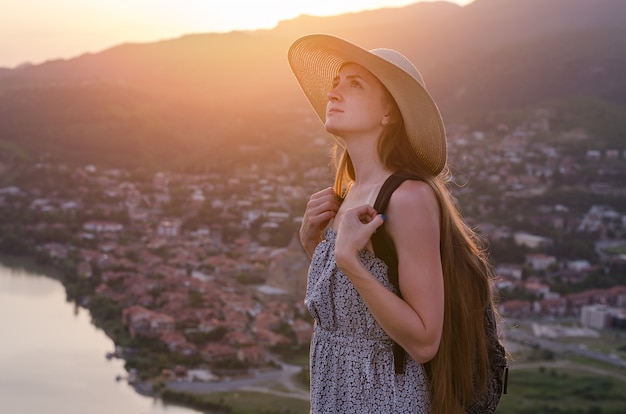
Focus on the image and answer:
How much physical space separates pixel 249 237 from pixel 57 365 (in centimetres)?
934

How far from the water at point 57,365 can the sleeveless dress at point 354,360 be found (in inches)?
310

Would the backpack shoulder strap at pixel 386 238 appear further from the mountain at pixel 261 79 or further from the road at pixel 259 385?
the mountain at pixel 261 79

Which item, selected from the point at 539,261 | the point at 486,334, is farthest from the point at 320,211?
the point at 539,261

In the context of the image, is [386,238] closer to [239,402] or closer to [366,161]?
[366,161]

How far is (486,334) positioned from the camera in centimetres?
81

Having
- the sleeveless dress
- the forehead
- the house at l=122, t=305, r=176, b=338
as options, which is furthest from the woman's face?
the house at l=122, t=305, r=176, b=338

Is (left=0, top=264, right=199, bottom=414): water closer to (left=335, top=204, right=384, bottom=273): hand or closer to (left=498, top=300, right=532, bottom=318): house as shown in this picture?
(left=498, top=300, right=532, bottom=318): house

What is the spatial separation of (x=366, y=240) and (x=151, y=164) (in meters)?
25.5

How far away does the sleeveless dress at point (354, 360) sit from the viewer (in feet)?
2.53

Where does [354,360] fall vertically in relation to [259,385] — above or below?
above

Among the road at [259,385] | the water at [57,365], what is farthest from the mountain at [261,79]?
the road at [259,385]

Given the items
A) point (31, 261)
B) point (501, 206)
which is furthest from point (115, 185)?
point (501, 206)

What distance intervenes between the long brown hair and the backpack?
0.01 m

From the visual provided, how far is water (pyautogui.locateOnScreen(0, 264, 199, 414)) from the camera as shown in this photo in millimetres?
8430
